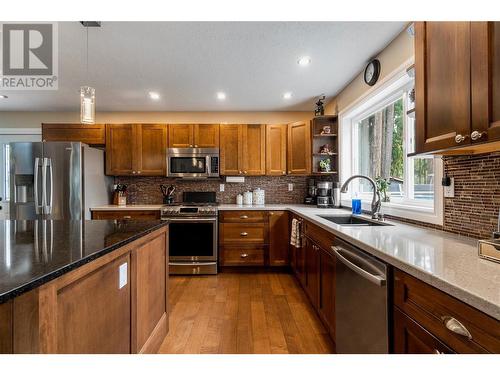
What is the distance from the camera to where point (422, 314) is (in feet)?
2.87

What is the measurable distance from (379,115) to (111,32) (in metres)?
2.62

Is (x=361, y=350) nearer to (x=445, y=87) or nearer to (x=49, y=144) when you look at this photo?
(x=445, y=87)

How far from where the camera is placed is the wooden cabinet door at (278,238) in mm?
3410

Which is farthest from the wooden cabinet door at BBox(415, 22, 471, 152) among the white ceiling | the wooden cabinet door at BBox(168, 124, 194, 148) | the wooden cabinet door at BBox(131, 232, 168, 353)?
the wooden cabinet door at BBox(168, 124, 194, 148)

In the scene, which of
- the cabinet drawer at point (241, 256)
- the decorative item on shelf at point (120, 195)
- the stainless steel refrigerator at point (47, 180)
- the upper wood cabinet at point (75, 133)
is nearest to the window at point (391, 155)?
the cabinet drawer at point (241, 256)

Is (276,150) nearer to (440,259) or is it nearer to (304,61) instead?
(304,61)

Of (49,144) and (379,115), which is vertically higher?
(379,115)

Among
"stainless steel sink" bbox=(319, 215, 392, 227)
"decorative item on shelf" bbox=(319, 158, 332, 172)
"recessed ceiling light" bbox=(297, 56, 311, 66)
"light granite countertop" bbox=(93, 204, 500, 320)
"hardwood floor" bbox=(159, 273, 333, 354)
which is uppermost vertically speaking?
"recessed ceiling light" bbox=(297, 56, 311, 66)

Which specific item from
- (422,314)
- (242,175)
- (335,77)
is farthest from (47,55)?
(422,314)

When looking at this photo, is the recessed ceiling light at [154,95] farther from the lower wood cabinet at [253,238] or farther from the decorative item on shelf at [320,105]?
the decorative item on shelf at [320,105]

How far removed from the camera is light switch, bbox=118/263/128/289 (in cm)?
123

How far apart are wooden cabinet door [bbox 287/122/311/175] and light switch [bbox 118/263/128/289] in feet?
9.04

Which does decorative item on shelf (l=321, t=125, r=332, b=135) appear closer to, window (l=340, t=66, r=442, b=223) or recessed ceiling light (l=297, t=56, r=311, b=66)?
window (l=340, t=66, r=442, b=223)
